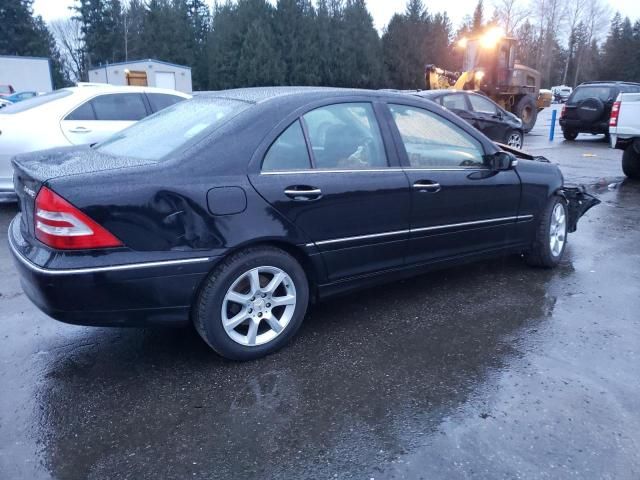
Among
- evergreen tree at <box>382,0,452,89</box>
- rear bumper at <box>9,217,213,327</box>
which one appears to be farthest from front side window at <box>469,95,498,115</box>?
evergreen tree at <box>382,0,452,89</box>

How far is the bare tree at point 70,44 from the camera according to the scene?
6391 cm

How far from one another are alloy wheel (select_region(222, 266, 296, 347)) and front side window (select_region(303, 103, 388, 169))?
758 mm

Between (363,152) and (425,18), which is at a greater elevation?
(425,18)

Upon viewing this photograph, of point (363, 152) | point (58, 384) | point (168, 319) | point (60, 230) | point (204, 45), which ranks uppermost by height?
point (204, 45)

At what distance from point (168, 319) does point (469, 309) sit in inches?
86.2

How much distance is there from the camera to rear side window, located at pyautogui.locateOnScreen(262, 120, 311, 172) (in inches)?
123

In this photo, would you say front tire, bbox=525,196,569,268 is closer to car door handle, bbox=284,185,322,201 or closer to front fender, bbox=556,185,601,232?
front fender, bbox=556,185,601,232

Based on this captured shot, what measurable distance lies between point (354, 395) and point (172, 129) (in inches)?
77.7

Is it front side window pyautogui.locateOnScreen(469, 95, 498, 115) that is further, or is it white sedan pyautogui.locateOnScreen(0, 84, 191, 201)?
front side window pyautogui.locateOnScreen(469, 95, 498, 115)

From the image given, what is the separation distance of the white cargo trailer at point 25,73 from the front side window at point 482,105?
34208 mm

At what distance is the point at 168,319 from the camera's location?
2.89 meters

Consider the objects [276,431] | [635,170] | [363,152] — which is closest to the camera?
[276,431]

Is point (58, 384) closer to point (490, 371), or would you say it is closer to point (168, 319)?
point (168, 319)

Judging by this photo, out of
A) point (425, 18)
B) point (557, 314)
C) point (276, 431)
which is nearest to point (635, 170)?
point (557, 314)
